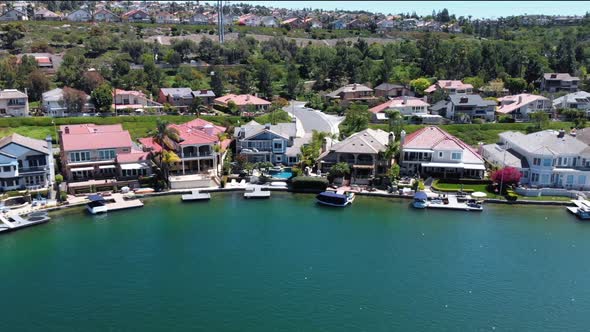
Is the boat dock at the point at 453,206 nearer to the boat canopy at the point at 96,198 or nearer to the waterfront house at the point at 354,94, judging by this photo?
the boat canopy at the point at 96,198

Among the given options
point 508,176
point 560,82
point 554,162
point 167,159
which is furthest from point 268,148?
point 560,82

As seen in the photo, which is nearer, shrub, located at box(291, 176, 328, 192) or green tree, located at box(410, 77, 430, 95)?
shrub, located at box(291, 176, 328, 192)

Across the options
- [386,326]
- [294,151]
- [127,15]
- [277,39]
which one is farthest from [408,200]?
[127,15]

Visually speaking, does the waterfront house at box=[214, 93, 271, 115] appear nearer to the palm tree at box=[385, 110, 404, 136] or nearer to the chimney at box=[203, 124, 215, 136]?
the chimney at box=[203, 124, 215, 136]

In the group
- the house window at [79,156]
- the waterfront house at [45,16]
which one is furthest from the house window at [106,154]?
the waterfront house at [45,16]

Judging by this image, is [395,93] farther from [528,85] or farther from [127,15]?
[127,15]

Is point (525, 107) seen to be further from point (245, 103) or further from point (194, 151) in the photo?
point (194, 151)

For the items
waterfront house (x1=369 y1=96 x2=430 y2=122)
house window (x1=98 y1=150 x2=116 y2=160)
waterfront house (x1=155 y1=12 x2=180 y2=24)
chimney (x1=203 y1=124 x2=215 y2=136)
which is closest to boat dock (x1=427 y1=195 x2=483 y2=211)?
chimney (x1=203 y1=124 x2=215 y2=136)
